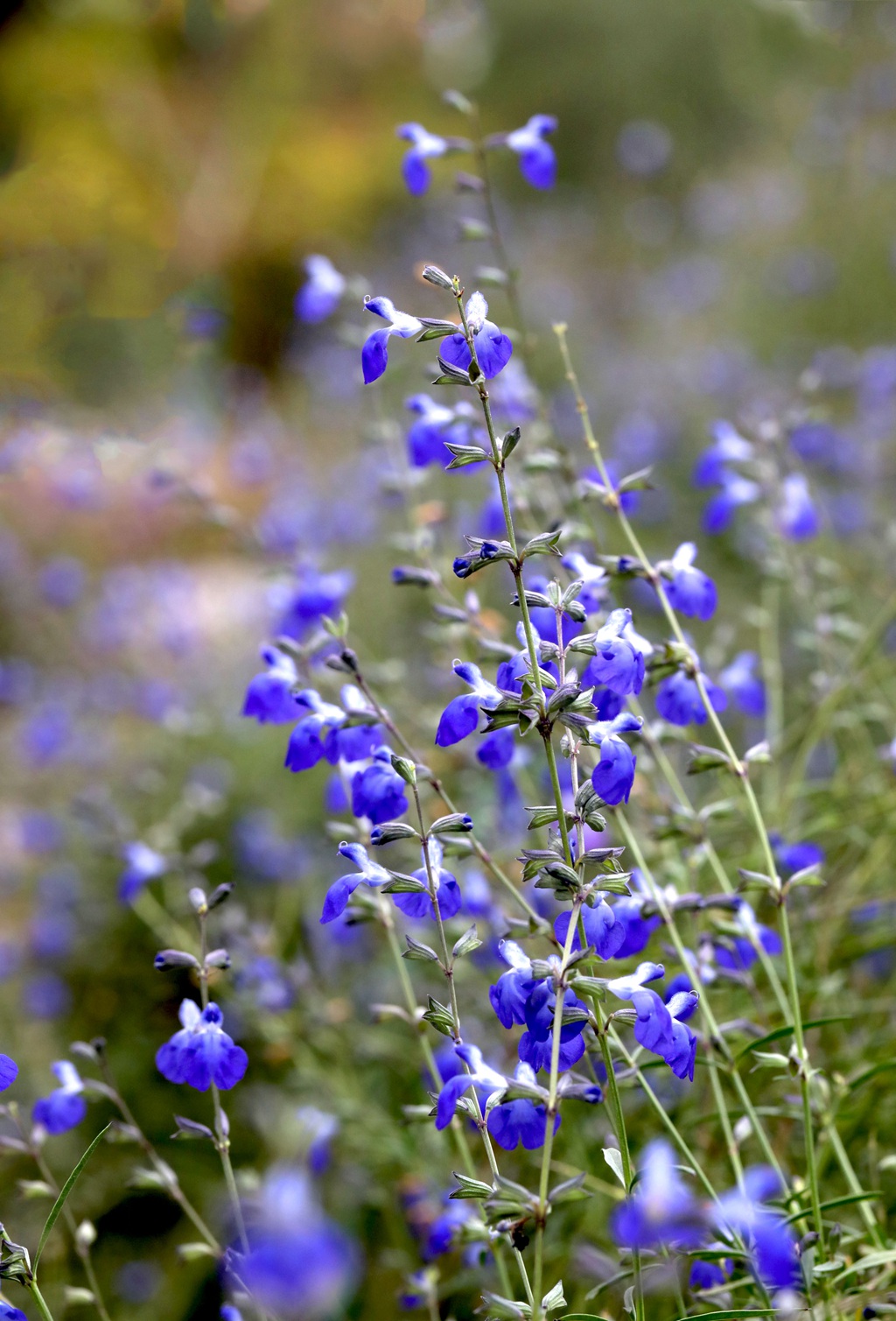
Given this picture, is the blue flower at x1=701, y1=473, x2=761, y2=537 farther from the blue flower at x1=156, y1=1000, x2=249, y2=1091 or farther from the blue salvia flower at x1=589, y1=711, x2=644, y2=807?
the blue flower at x1=156, y1=1000, x2=249, y2=1091

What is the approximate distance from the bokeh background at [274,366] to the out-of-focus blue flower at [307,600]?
74mm

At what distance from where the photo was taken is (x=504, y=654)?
138 cm

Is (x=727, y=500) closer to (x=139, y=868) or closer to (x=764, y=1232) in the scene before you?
(x=139, y=868)

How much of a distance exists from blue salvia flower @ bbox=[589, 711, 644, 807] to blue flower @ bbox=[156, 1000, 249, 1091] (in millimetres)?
469

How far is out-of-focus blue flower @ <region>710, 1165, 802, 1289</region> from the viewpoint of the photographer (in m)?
0.80

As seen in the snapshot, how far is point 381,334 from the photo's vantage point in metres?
1.08

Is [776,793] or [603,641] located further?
[776,793]

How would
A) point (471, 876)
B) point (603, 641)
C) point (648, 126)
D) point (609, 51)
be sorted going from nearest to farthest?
point (603, 641) → point (471, 876) → point (648, 126) → point (609, 51)

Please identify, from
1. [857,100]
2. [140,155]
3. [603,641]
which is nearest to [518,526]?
[603,641]

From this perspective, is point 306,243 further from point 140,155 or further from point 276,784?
point 276,784

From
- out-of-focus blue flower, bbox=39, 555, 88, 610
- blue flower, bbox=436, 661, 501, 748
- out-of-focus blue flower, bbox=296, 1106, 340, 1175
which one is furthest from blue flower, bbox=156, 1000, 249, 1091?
out-of-focus blue flower, bbox=39, 555, 88, 610

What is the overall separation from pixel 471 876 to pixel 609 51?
52.5ft

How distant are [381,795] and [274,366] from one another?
455 inches

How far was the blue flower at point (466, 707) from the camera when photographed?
109 cm
